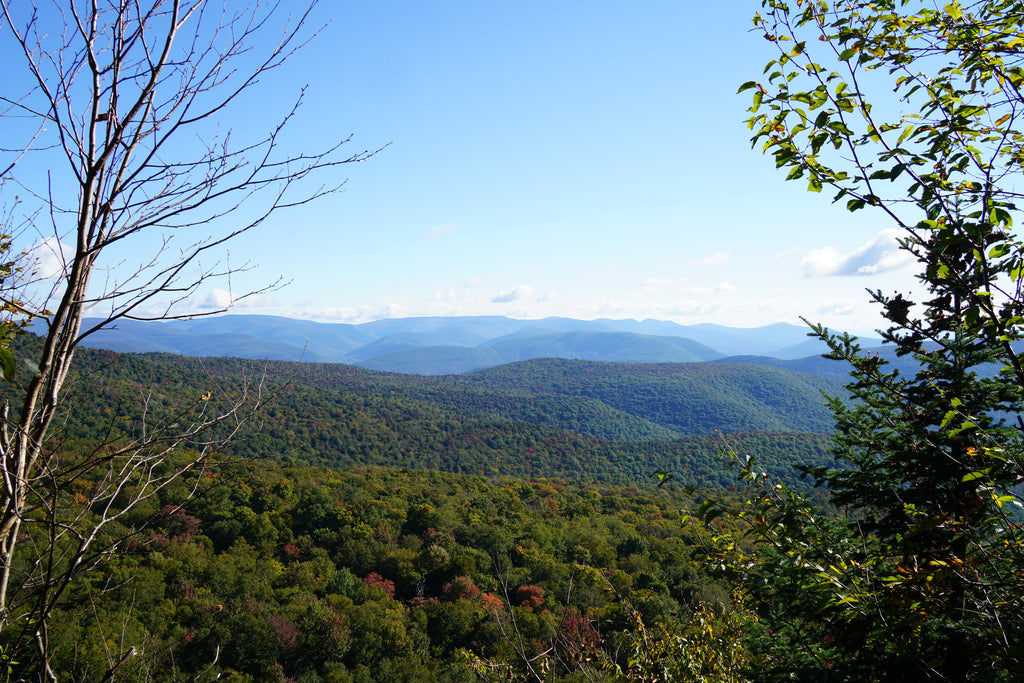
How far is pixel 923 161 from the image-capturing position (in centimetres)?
204

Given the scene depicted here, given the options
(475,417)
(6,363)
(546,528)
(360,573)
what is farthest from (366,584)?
(475,417)

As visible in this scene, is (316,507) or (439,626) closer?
(439,626)

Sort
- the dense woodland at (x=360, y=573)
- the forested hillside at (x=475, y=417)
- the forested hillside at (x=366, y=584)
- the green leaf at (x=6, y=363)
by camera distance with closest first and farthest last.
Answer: the green leaf at (x=6, y=363) < the dense woodland at (x=360, y=573) < the forested hillside at (x=366, y=584) < the forested hillside at (x=475, y=417)

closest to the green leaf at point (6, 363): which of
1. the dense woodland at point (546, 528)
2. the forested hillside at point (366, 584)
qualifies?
the dense woodland at point (546, 528)

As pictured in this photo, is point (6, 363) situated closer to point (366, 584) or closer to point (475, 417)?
point (366, 584)

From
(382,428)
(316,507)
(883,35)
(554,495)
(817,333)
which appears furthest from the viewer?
(382,428)

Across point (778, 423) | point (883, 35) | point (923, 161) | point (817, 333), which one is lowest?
point (778, 423)

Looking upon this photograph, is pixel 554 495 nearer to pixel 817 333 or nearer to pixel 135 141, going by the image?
pixel 817 333

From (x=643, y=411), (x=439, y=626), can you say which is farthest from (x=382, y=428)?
(x=643, y=411)

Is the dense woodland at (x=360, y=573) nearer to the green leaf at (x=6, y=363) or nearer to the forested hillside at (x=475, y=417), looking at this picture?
the green leaf at (x=6, y=363)

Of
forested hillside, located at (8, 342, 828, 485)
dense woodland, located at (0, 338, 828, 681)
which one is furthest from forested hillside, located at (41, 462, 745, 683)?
forested hillside, located at (8, 342, 828, 485)

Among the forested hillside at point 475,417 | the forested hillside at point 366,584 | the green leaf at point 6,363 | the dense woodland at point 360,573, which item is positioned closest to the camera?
the green leaf at point 6,363

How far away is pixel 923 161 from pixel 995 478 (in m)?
1.69

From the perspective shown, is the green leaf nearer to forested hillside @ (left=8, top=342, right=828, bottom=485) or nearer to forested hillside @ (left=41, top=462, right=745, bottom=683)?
forested hillside @ (left=8, top=342, right=828, bottom=485)
